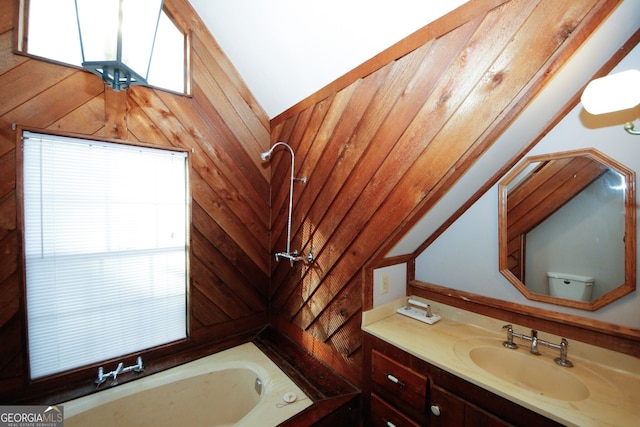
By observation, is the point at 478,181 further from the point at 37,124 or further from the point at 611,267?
the point at 37,124

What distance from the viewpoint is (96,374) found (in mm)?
1661

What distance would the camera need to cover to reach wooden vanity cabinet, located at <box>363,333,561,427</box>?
3.32 ft

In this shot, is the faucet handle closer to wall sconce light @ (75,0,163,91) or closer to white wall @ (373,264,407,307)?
white wall @ (373,264,407,307)

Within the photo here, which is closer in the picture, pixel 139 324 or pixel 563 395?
pixel 563 395

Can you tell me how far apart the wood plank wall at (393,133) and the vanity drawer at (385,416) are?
0.61 ft

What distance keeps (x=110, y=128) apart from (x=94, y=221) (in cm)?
63

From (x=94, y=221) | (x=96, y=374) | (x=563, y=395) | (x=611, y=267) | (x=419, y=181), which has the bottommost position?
(x=96, y=374)

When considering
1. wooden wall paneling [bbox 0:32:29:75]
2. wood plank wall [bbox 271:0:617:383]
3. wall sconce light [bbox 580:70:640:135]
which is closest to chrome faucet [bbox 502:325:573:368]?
wood plank wall [bbox 271:0:617:383]

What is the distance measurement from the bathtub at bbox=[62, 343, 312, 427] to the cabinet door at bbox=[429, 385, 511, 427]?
0.72m

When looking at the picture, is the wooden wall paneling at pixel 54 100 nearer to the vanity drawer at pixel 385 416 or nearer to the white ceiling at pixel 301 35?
the white ceiling at pixel 301 35

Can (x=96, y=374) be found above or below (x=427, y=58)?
below

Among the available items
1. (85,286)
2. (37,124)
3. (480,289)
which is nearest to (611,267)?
(480,289)

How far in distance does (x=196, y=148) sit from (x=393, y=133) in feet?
5.03

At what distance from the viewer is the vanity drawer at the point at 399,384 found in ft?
4.13
